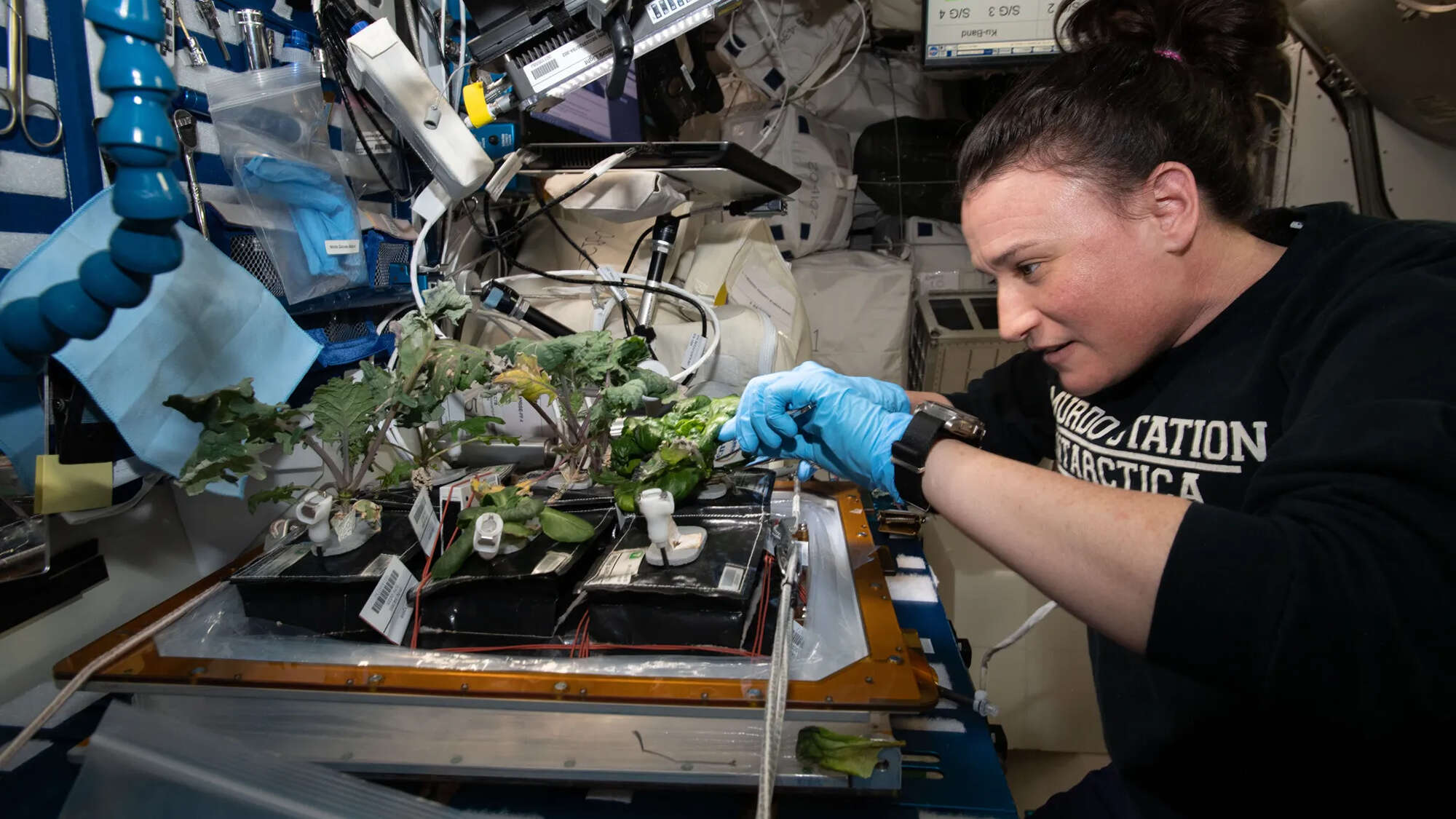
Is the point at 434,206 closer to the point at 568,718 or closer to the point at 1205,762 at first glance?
the point at 568,718

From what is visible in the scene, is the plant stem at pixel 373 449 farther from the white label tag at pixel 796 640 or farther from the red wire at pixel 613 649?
the white label tag at pixel 796 640

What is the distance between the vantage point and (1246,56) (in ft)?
2.91

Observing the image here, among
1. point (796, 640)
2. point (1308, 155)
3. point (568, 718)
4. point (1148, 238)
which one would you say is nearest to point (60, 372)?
point (568, 718)

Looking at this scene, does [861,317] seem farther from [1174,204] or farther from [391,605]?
[391,605]

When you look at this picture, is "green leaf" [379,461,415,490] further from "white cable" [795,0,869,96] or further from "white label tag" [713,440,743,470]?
"white cable" [795,0,869,96]

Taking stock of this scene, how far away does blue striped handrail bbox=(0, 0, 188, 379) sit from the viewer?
2.08ft

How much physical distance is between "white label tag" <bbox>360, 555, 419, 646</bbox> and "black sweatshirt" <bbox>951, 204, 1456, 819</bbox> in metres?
0.97

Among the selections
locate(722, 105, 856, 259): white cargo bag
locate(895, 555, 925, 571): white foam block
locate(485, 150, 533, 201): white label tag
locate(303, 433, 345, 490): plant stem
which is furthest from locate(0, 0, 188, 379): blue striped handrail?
locate(722, 105, 856, 259): white cargo bag

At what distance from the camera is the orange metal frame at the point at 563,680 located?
0.84m

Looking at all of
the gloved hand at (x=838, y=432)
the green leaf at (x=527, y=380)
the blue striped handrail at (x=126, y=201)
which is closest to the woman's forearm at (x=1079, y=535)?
the gloved hand at (x=838, y=432)

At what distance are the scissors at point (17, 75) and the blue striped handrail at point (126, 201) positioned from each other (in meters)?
0.41

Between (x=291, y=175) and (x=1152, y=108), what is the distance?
1494mm

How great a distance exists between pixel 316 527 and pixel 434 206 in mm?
867

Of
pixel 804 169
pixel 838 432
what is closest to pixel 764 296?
pixel 838 432
